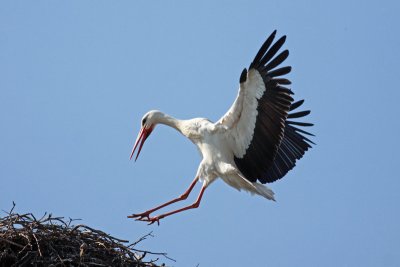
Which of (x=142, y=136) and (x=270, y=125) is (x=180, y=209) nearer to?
(x=142, y=136)

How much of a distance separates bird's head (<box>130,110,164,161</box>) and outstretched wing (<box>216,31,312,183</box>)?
2.78ft

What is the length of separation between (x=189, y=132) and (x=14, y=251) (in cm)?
227

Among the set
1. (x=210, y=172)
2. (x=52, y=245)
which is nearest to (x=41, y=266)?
(x=52, y=245)

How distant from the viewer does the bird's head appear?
9539 mm

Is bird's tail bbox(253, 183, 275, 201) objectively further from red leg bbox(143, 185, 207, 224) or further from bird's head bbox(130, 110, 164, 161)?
bird's head bbox(130, 110, 164, 161)

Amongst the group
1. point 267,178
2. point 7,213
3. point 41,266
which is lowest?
point 41,266

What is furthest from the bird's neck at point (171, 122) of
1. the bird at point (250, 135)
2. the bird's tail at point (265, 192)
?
the bird's tail at point (265, 192)

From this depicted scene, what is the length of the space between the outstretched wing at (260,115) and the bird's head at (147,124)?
85 centimetres

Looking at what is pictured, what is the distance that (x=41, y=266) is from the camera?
7258 millimetres

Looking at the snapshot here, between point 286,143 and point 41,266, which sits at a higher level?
point 286,143

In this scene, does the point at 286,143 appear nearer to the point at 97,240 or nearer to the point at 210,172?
the point at 210,172

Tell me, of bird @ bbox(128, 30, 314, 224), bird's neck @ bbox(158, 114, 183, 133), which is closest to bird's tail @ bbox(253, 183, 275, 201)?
bird @ bbox(128, 30, 314, 224)

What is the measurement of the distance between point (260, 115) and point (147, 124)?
139 cm

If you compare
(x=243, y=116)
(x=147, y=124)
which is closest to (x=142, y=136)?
(x=147, y=124)
